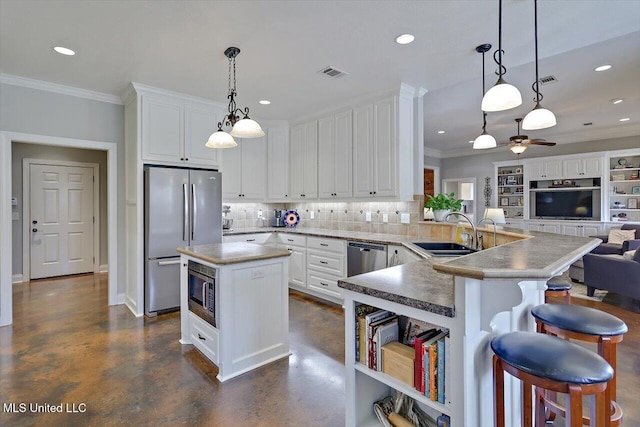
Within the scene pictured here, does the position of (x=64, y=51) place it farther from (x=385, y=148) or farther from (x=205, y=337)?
(x=385, y=148)

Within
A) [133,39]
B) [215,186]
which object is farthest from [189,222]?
[133,39]

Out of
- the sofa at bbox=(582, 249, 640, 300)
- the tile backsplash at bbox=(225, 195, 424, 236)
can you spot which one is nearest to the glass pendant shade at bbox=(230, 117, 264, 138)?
the tile backsplash at bbox=(225, 195, 424, 236)

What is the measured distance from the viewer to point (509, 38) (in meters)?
2.71

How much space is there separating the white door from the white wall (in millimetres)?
2430

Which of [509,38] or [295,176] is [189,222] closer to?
[295,176]

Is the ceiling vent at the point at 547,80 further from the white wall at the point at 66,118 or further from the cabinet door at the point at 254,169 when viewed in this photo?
the white wall at the point at 66,118

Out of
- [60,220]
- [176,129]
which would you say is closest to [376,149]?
[176,129]

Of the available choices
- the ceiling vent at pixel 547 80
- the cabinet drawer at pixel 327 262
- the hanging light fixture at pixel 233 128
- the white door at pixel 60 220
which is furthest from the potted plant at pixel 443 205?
the white door at pixel 60 220

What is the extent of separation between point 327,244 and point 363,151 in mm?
1308

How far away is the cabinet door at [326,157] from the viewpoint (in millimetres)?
4645

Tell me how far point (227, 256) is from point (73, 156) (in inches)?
208

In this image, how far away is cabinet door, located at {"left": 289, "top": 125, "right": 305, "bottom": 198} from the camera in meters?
5.18

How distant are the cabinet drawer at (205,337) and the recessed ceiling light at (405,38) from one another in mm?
2818

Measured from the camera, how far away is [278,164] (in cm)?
545
